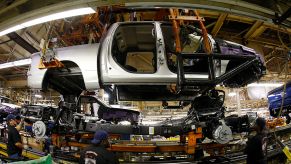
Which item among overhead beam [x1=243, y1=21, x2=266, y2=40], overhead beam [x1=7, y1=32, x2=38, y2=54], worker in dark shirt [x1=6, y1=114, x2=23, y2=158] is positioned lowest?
worker in dark shirt [x1=6, y1=114, x2=23, y2=158]

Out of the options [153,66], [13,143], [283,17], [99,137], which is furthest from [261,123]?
[13,143]

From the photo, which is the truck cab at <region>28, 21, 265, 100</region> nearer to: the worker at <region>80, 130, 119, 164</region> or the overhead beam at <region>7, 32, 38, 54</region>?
the worker at <region>80, 130, 119, 164</region>

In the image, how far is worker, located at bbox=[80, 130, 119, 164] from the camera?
276 cm

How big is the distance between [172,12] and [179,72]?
4.21ft

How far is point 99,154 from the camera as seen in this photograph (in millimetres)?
2770

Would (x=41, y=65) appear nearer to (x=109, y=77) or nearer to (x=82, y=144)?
(x=109, y=77)

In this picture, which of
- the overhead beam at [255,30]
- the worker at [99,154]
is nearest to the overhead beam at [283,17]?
the worker at [99,154]

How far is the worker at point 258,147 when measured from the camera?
123 inches

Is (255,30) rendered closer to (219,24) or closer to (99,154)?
(219,24)

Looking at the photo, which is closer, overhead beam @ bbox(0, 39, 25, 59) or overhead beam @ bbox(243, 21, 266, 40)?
overhead beam @ bbox(243, 21, 266, 40)

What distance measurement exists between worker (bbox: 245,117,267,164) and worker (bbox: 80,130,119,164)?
2.04 meters

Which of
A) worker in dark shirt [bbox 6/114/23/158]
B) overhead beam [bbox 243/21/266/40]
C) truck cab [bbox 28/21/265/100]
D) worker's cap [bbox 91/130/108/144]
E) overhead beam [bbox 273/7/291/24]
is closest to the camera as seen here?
overhead beam [bbox 273/7/291/24]

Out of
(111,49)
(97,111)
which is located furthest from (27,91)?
(111,49)

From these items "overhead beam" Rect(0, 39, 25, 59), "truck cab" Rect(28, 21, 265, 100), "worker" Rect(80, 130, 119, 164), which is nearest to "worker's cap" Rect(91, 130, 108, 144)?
"worker" Rect(80, 130, 119, 164)
